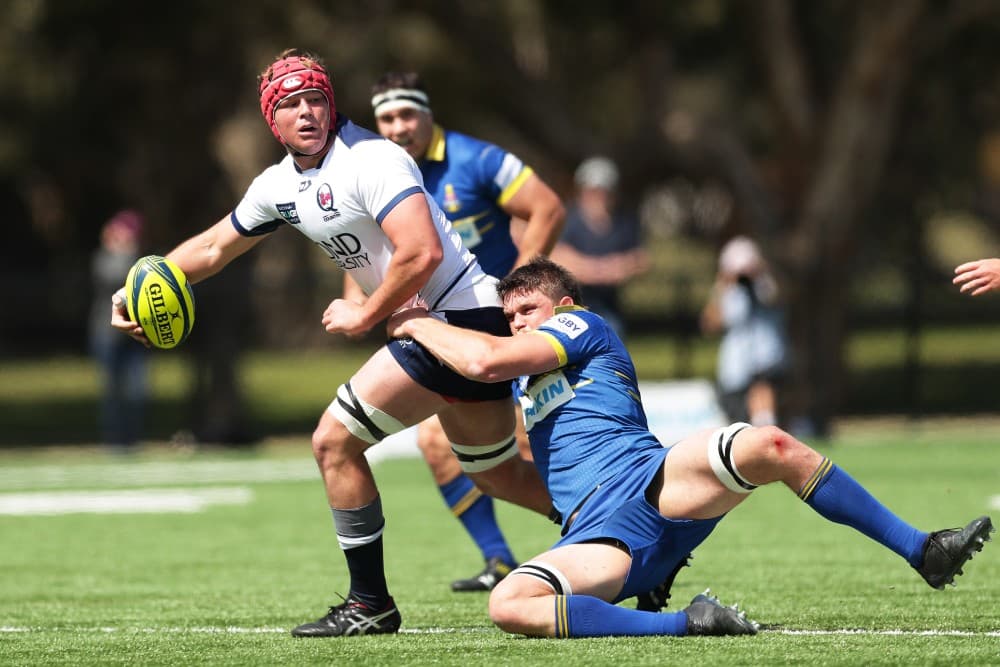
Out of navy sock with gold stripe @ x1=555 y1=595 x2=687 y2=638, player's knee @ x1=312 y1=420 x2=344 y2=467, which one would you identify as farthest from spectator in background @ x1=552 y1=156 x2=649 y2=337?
navy sock with gold stripe @ x1=555 y1=595 x2=687 y2=638

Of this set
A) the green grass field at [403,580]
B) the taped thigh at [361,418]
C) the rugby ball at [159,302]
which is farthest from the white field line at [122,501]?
the taped thigh at [361,418]

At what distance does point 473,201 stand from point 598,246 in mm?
6652

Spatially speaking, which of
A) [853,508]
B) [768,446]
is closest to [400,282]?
[768,446]

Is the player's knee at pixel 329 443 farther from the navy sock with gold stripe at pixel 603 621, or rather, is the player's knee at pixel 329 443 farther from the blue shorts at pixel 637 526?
the navy sock with gold stripe at pixel 603 621

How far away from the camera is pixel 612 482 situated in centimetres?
590

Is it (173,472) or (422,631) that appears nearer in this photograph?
(422,631)

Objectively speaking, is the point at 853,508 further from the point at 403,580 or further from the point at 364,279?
the point at 403,580

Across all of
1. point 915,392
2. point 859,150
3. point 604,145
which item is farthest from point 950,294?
point 604,145

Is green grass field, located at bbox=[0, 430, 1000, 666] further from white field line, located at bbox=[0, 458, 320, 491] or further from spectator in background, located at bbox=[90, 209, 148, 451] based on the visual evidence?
spectator in background, located at bbox=[90, 209, 148, 451]

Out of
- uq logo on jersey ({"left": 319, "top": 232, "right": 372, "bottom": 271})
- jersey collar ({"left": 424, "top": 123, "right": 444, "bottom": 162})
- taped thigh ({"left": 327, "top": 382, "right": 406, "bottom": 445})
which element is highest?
jersey collar ({"left": 424, "top": 123, "right": 444, "bottom": 162})

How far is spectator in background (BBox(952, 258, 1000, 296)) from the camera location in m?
5.96

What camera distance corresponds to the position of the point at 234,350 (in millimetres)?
20094

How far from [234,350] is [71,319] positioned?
5.68 meters

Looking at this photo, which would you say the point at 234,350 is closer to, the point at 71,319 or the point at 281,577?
the point at 71,319
